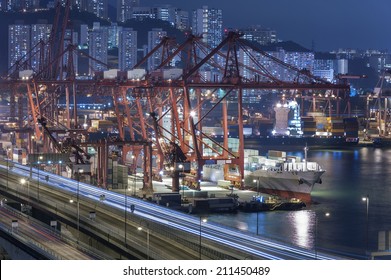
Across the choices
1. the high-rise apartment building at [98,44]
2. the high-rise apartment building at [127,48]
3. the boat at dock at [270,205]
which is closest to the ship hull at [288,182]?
the boat at dock at [270,205]

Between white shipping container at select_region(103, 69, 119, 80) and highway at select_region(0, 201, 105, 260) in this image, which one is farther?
white shipping container at select_region(103, 69, 119, 80)

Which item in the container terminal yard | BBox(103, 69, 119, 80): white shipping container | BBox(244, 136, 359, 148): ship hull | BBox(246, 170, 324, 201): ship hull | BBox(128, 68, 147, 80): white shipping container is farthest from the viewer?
BBox(244, 136, 359, 148): ship hull

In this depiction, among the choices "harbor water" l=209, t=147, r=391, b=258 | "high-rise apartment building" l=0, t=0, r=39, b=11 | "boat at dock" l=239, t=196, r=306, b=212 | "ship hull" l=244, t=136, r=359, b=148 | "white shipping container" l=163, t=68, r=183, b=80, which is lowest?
"ship hull" l=244, t=136, r=359, b=148

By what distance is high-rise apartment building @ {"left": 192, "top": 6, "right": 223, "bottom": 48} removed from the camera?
3023 centimetres

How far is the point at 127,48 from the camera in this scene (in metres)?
42.1

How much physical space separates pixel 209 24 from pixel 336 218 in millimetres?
20826

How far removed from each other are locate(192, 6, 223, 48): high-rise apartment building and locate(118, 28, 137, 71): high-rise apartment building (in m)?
9.74

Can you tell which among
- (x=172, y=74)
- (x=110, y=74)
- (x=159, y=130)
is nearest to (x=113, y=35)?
(x=110, y=74)

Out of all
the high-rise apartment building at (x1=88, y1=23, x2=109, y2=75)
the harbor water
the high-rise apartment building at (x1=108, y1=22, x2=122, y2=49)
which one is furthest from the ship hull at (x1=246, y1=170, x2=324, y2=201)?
the high-rise apartment building at (x1=108, y1=22, x2=122, y2=49)

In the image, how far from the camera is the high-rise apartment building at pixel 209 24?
3023 centimetres

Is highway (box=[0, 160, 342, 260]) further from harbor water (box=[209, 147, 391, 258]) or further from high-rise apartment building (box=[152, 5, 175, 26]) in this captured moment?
high-rise apartment building (box=[152, 5, 175, 26])

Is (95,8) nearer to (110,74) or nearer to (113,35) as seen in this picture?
(113,35)

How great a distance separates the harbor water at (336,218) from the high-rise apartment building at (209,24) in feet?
45.8

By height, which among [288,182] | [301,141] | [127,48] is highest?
[127,48]
